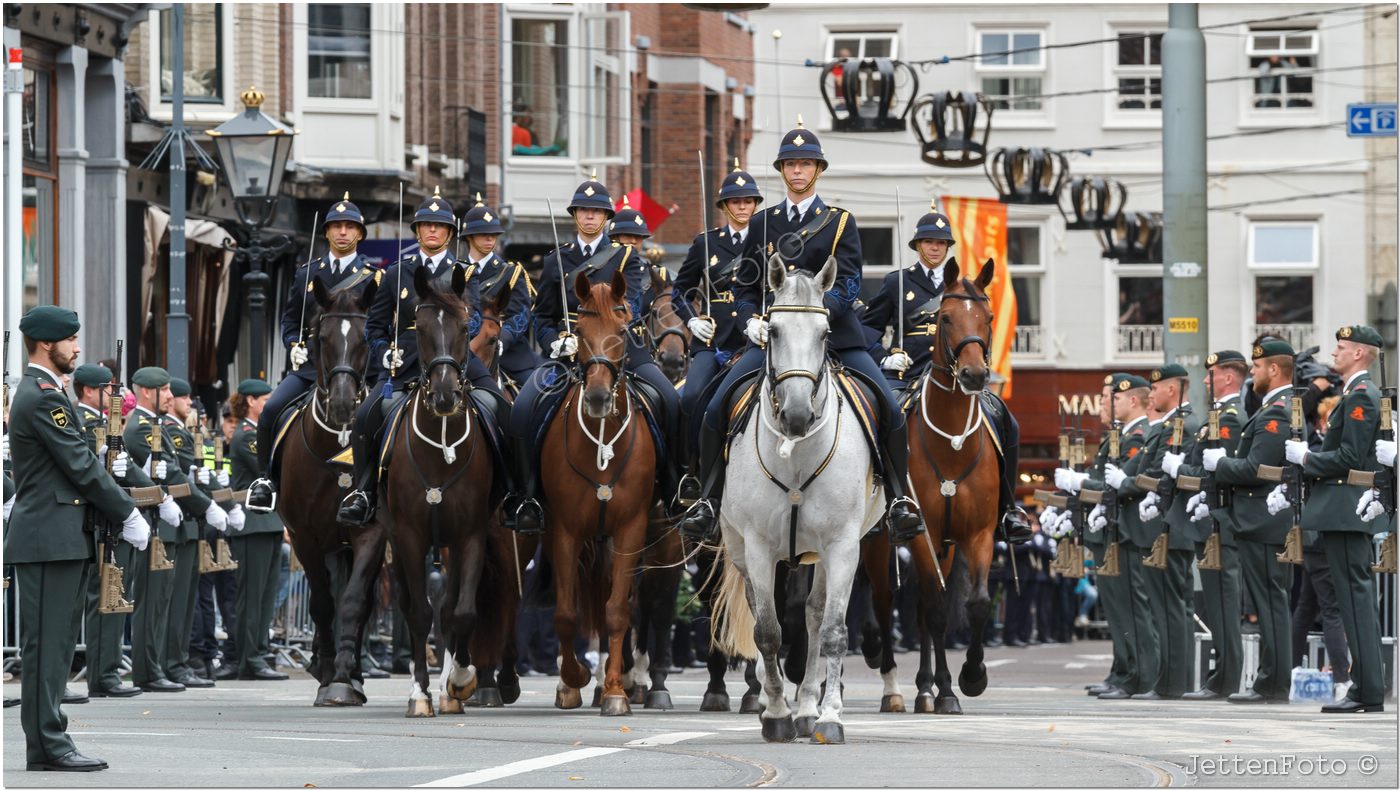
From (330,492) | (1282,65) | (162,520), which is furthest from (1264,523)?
(1282,65)

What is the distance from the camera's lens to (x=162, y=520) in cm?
2119

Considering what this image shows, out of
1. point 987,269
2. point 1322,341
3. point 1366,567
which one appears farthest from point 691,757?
point 1322,341

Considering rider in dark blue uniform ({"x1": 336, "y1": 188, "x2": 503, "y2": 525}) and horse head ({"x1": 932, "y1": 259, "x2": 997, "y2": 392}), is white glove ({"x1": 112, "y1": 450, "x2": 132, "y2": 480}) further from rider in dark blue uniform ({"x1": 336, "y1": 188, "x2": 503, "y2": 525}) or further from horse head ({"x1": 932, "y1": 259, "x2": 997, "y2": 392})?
horse head ({"x1": 932, "y1": 259, "x2": 997, "y2": 392})

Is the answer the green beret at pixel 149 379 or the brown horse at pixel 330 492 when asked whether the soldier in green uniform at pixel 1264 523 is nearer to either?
the brown horse at pixel 330 492

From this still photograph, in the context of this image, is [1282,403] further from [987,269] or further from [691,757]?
[691,757]

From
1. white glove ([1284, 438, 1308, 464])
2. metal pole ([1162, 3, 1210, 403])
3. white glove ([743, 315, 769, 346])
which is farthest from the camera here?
metal pole ([1162, 3, 1210, 403])

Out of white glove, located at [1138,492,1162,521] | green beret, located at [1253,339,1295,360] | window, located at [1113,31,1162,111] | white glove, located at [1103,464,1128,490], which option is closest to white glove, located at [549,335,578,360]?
green beret, located at [1253,339,1295,360]

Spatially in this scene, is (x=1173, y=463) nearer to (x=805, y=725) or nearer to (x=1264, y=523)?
(x=1264, y=523)

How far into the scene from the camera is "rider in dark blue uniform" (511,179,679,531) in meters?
17.5

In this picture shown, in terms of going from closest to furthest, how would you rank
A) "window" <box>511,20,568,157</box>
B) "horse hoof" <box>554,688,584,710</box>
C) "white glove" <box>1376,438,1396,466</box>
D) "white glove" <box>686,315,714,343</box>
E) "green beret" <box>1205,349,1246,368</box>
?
1. "white glove" <box>686,315,714,343</box>
2. "white glove" <box>1376,438,1396,466</box>
3. "horse hoof" <box>554,688,584,710</box>
4. "green beret" <box>1205,349,1246,368</box>
5. "window" <box>511,20,568,157</box>

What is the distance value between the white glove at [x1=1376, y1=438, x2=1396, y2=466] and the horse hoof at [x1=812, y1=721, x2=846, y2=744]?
460 centimetres

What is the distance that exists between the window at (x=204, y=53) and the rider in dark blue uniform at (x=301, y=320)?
46.6ft

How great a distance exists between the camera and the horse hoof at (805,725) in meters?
14.8

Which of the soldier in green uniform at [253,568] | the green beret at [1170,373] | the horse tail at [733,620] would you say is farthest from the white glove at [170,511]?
the green beret at [1170,373]
